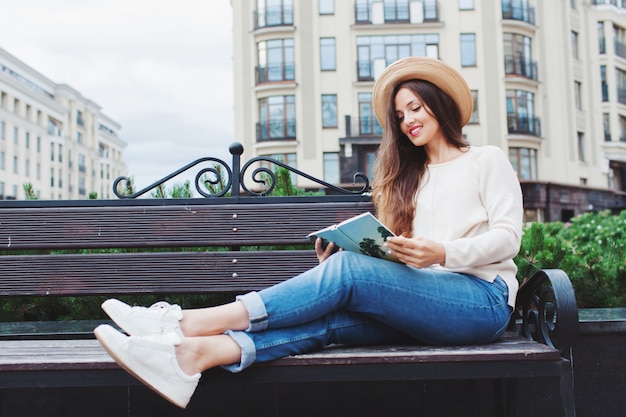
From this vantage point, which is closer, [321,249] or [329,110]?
[321,249]

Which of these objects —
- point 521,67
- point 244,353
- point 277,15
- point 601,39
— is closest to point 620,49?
point 601,39

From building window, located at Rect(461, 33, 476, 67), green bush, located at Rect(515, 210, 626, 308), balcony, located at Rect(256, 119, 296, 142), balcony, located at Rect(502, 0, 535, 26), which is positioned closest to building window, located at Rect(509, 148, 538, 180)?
building window, located at Rect(461, 33, 476, 67)

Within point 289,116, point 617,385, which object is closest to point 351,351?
point 617,385

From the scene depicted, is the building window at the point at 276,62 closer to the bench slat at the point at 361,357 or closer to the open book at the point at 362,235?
the open book at the point at 362,235

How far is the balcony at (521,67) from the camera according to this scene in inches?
1185

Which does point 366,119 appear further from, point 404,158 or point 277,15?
point 404,158

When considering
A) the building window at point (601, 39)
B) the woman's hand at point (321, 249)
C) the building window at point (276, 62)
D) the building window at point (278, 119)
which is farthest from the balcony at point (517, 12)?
the woman's hand at point (321, 249)

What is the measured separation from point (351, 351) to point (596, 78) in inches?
1426

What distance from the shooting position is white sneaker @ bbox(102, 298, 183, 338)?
2119 mm

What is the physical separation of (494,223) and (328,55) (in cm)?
2762

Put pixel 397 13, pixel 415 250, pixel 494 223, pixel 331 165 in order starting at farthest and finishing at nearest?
1. pixel 397 13
2. pixel 331 165
3. pixel 494 223
4. pixel 415 250

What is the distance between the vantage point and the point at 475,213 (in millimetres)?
2564

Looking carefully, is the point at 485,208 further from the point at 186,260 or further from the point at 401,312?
the point at 186,260

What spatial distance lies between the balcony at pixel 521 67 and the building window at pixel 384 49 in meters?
3.23
